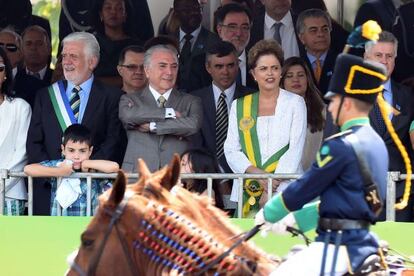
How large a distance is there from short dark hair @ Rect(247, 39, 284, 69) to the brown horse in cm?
443

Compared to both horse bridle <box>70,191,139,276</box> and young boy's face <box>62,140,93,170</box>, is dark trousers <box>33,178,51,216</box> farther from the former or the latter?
horse bridle <box>70,191,139,276</box>

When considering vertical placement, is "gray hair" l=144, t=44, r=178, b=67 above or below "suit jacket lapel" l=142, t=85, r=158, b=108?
above

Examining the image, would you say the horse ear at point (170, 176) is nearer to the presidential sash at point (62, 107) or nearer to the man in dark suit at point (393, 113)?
the man in dark suit at point (393, 113)

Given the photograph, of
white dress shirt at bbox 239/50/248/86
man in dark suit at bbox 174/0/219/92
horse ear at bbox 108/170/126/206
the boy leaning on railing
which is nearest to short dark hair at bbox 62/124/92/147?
the boy leaning on railing

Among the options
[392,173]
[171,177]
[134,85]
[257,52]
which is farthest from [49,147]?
[171,177]

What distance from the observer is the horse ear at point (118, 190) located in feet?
24.0

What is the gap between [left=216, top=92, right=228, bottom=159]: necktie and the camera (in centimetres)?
1224

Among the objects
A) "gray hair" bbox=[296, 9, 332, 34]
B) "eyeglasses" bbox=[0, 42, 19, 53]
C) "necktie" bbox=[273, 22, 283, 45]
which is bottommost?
"eyeglasses" bbox=[0, 42, 19, 53]

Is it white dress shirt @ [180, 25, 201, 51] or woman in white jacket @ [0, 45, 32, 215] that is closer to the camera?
woman in white jacket @ [0, 45, 32, 215]

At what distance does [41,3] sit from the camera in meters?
13.7

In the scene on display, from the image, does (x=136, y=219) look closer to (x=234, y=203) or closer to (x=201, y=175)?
(x=201, y=175)

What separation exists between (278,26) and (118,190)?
5952 millimetres

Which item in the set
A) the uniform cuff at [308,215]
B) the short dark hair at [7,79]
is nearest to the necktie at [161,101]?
the short dark hair at [7,79]

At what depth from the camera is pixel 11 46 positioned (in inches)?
522
